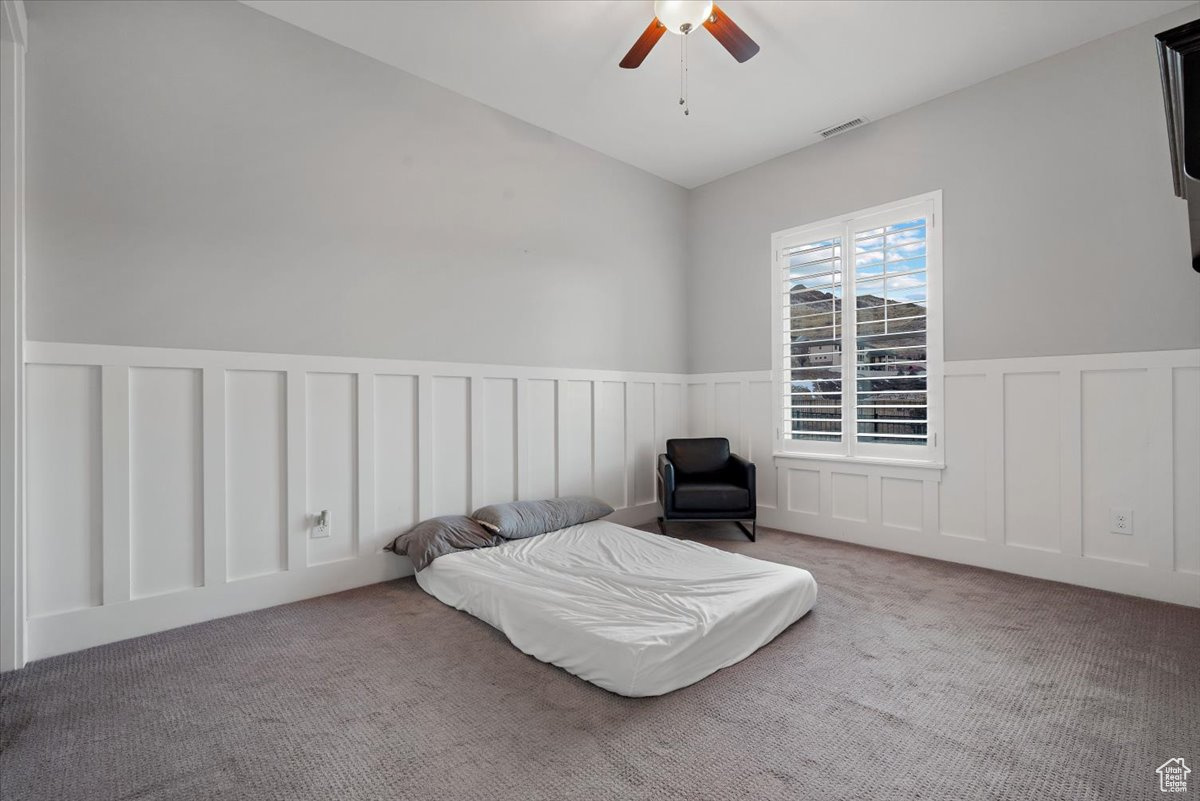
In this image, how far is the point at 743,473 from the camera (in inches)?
160

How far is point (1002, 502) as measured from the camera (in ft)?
10.7

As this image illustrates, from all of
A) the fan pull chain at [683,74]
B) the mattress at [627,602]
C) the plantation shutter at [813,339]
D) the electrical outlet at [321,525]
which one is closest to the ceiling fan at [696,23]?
the fan pull chain at [683,74]

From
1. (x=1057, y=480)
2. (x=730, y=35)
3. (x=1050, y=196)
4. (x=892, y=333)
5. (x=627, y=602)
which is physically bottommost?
(x=627, y=602)

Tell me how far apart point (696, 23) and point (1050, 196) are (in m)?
2.36

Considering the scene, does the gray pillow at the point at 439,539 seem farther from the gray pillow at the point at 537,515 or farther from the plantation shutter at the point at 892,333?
the plantation shutter at the point at 892,333

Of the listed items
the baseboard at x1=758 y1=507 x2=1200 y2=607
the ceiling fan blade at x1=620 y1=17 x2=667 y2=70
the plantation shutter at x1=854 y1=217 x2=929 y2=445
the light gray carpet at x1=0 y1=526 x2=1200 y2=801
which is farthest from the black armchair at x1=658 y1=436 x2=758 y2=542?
the ceiling fan blade at x1=620 y1=17 x2=667 y2=70

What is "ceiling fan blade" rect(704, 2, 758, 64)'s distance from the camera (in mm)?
2371

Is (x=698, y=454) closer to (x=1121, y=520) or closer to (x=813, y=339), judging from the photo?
(x=813, y=339)

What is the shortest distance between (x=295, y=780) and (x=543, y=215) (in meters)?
3.49

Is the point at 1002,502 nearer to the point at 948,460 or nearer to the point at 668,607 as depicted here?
the point at 948,460

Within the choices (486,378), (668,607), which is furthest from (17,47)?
(668,607)

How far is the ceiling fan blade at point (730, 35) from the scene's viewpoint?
7.78ft

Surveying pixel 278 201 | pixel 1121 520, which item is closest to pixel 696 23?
pixel 278 201

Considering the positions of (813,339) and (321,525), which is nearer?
(321,525)
